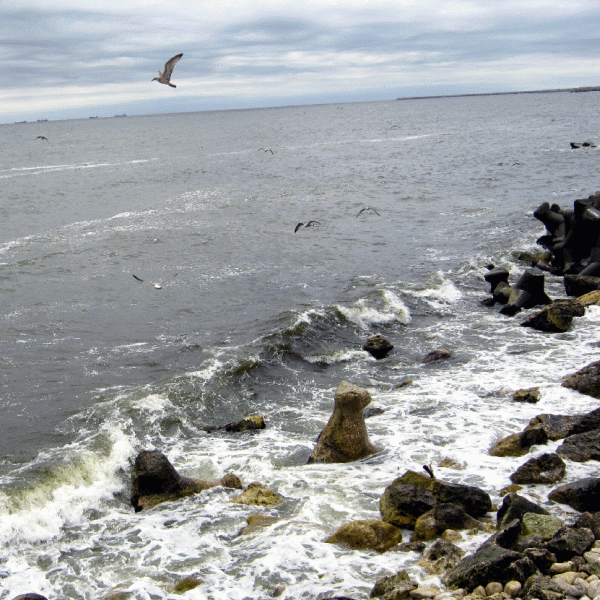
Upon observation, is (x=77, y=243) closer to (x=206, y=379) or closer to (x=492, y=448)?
(x=206, y=379)

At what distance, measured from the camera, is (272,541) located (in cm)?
815

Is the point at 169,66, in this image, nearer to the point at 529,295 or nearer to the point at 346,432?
the point at 529,295

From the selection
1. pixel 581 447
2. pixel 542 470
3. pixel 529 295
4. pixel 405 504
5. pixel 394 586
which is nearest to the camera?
pixel 394 586

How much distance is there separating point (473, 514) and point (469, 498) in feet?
0.66

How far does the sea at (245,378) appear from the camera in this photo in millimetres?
8250

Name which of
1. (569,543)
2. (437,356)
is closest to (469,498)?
(569,543)

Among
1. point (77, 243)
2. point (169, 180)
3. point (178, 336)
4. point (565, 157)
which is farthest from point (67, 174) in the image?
point (178, 336)

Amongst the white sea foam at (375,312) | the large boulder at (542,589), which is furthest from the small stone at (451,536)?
the white sea foam at (375,312)

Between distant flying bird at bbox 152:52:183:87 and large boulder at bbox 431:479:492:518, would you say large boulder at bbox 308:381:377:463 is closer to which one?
large boulder at bbox 431:479:492:518

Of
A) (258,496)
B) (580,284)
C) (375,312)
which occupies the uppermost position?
(580,284)

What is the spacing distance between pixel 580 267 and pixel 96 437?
15233mm

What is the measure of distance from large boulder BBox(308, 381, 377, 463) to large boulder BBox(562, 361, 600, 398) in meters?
4.23

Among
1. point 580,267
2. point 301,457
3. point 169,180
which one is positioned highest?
point 169,180

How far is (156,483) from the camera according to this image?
9.62 m
